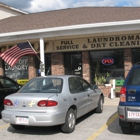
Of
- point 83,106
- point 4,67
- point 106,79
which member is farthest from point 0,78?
point 4,67

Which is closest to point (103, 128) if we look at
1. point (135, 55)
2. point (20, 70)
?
point (135, 55)

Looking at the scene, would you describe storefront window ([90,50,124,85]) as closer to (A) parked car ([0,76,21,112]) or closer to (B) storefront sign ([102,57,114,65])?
(B) storefront sign ([102,57,114,65])

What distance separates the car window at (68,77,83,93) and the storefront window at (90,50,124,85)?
5.85m

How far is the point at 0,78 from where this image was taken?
8.48m

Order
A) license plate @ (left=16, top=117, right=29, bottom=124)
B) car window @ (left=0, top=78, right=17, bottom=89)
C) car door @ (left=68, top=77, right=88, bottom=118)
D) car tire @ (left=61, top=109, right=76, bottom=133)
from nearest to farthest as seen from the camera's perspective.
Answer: license plate @ (left=16, top=117, right=29, bottom=124), car tire @ (left=61, top=109, right=76, bottom=133), car door @ (left=68, top=77, right=88, bottom=118), car window @ (left=0, top=78, right=17, bottom=89)

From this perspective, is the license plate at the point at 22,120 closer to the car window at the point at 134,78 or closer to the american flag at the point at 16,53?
the car window at the point at 134,78

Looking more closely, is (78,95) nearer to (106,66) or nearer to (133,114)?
(133,114)

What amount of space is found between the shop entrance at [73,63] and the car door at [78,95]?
245 inches

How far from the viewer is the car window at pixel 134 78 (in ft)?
17.1

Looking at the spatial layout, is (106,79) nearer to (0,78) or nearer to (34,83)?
(0,78)

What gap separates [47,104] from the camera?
17.9 ft

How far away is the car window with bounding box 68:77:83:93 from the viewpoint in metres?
6.37

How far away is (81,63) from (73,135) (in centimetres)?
761

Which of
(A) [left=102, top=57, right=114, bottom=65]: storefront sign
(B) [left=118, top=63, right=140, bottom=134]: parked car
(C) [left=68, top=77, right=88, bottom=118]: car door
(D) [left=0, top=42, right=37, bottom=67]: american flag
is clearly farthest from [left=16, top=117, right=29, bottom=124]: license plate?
(A) [left=102, top=57, right=114, bottom=65]: storefront sign
